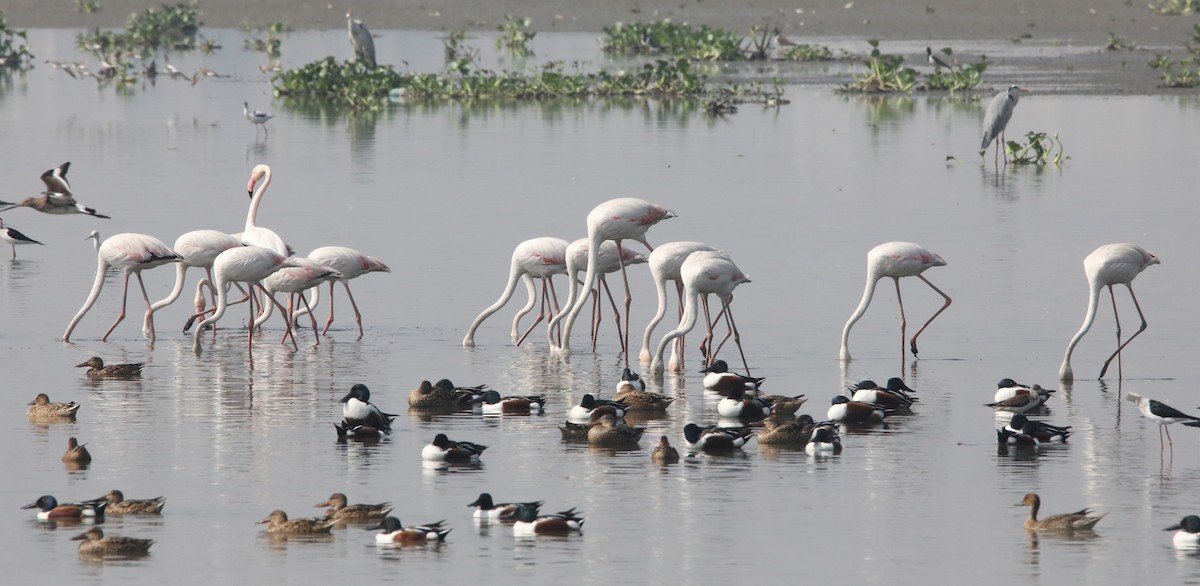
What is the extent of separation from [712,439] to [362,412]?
210 cm

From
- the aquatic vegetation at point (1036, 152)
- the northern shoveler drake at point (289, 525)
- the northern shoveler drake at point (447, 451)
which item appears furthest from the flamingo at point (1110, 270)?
the aquatic vegetation at point (1036, 152)

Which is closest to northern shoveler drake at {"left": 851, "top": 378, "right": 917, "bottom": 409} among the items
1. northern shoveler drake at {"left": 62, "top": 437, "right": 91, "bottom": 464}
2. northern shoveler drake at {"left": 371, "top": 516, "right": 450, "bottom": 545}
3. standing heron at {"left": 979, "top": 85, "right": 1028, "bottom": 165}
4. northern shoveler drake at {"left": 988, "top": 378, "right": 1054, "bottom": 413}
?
northern shoveler drake at {"left": 988, "top": 378, "right": 1054, "bottom": 413}

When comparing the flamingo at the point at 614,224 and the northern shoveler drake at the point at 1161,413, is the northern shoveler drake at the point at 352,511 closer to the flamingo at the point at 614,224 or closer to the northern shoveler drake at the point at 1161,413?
the northern shoveler drake at the point at 1161,413

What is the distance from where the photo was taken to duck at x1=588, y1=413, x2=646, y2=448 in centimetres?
1094

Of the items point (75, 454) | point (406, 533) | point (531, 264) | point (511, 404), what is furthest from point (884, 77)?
point (406, 533)

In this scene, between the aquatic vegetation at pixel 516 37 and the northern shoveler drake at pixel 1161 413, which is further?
the aquatic vegetation at pixel 516 37

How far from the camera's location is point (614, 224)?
1411 cm

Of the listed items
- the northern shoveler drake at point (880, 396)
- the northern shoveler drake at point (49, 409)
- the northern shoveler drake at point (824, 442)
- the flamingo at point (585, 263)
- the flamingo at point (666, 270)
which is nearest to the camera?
the northern shoveler drake at point (824, 442)

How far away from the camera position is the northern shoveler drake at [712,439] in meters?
10.9

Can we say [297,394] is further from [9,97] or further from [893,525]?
[9,97]

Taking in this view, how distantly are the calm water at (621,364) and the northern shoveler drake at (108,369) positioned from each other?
208mm

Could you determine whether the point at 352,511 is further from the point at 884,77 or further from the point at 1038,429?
the point at 884,77

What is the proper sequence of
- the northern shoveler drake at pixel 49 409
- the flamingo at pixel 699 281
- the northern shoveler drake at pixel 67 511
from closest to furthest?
the northern shoveler drake at pixel 67 511, the northern shoveler drake at pixel 49 409, the flamingo at pixel 699 281

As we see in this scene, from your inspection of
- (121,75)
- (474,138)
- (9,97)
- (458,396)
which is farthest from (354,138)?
(458,396)
